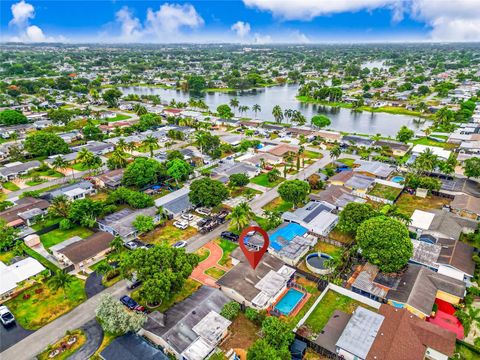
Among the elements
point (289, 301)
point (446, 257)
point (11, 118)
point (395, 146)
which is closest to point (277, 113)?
point (395, 146)

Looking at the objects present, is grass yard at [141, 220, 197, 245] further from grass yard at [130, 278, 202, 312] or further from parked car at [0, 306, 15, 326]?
parked car at [0, 306, 15, 326]

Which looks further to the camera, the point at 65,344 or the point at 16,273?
the point at 16,273

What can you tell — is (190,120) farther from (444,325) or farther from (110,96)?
(444,325)

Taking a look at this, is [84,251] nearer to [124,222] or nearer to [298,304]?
[124,222]

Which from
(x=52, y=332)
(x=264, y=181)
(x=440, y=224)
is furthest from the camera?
(x=264, y=181)

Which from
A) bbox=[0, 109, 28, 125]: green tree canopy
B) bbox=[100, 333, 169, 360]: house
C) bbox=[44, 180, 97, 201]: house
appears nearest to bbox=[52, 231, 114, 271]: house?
bbox=[100, 333, 169, 360]: house

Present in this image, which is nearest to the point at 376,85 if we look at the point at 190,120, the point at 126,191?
the point at 190,120
